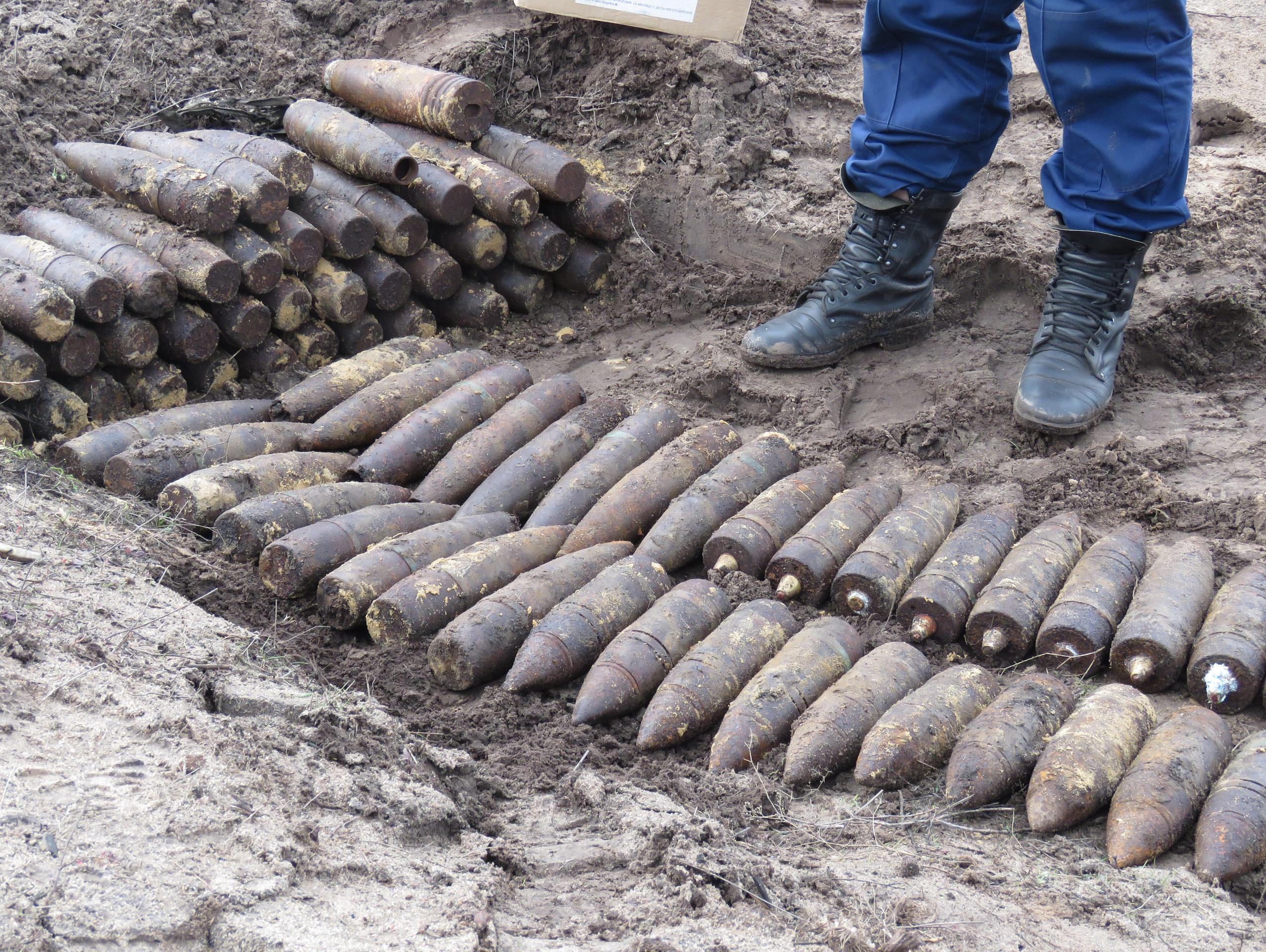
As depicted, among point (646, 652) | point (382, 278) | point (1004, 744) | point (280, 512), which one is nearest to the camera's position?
point (1004, 744)

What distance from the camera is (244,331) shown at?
5.23 meters

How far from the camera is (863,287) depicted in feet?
17.0

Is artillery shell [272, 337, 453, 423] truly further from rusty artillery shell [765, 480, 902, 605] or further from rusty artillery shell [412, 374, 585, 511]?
rusty artillery shell [765, 480, 902, 605]

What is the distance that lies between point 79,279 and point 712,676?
128 inches

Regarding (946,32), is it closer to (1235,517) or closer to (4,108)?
(1235,517)

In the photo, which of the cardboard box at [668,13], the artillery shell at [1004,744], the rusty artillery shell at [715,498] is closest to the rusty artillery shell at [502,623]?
the rusty artillery shell at [715,498]

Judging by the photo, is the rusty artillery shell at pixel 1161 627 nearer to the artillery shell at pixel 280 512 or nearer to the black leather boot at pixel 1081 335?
the black leather boot at pixel 1081 335

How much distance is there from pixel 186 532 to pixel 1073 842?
3.27 m

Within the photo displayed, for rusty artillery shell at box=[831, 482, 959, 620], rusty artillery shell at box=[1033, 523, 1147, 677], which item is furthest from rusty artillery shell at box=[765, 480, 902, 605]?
rusty artillery shell at box=[1033, 523, 1147, 677]

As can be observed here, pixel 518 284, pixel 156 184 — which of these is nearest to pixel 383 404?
pixel 518 284

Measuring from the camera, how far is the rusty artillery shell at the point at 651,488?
436 centimetres

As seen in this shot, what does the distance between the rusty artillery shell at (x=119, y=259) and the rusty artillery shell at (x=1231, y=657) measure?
435 cm

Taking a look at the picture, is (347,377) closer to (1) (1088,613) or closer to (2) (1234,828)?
(1) (1088,613)

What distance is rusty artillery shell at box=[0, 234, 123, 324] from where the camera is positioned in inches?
186
